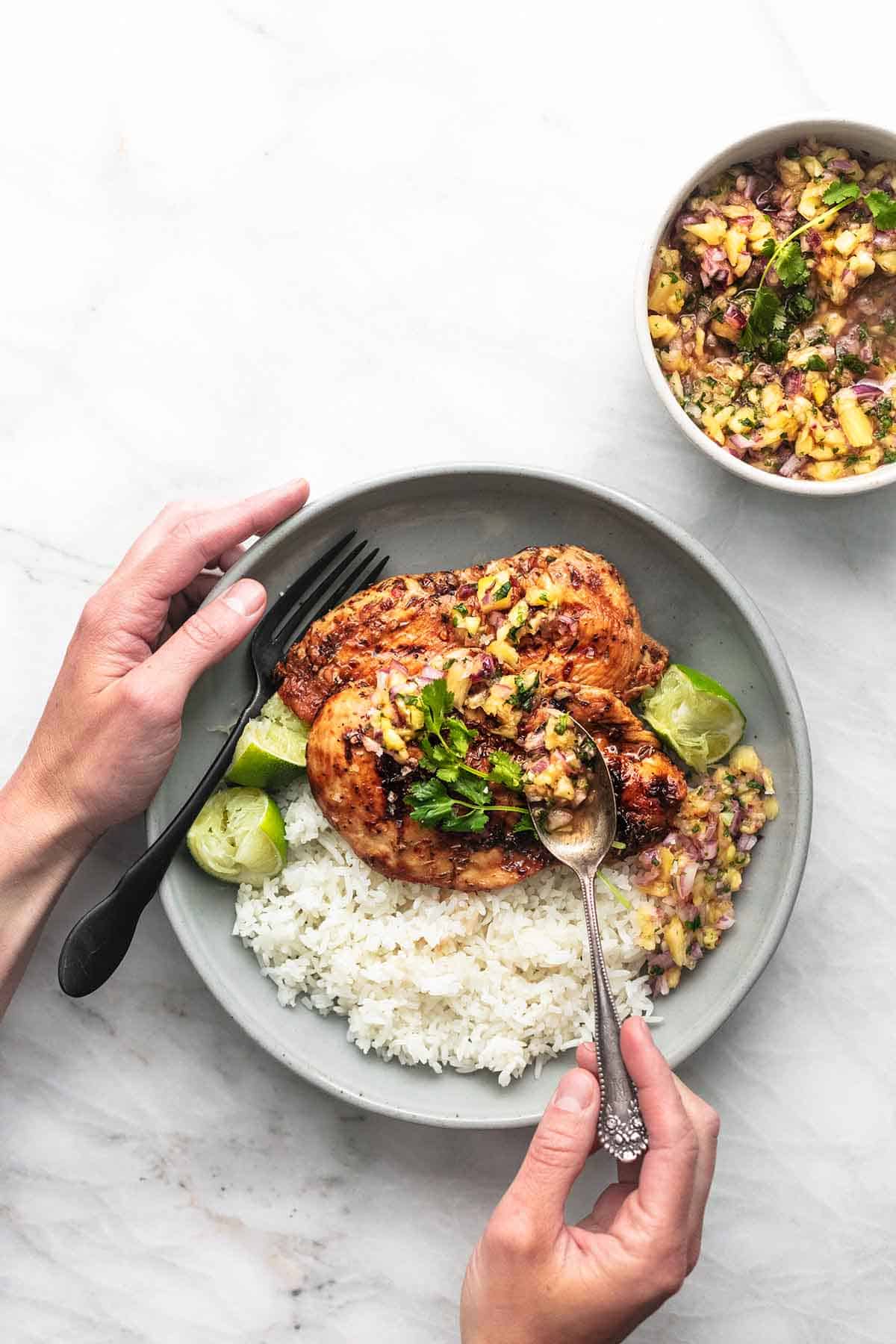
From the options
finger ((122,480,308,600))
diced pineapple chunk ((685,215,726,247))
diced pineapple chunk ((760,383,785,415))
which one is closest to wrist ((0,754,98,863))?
finger ((122,480,308,600))

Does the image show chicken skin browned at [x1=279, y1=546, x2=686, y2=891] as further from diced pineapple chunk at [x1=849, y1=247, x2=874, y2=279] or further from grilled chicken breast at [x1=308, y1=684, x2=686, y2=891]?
diced pineapple chunk at [x1=849, y1=247, x2=874, y2=279]

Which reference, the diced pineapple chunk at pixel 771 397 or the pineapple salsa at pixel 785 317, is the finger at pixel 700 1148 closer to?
the pineapple salsa at pixel 785 317

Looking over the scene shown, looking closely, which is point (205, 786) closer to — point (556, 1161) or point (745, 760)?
point (556, 1161)

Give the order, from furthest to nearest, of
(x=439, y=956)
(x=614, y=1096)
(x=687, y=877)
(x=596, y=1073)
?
(x=439, y=956) → (x=687, y=877) → (x=596, y=1073) → (x=614, y=1096)

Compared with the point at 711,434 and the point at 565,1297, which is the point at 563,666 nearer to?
the point at 711,434

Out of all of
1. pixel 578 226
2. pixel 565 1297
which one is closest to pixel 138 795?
pixel 565 1297

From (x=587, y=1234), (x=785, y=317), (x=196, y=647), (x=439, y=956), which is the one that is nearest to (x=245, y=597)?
(x=196, y=647)
